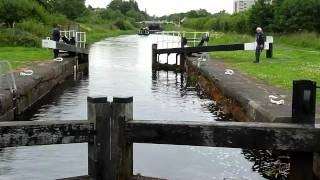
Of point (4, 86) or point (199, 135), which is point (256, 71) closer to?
point (4, 86)

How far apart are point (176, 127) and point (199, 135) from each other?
11.9 inches

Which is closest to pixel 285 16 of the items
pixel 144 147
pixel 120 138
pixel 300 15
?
pixel 300 15

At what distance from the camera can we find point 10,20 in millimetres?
43062

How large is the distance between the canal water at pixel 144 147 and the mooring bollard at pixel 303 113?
1510 mm

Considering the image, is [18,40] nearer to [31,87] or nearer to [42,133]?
[31,87]

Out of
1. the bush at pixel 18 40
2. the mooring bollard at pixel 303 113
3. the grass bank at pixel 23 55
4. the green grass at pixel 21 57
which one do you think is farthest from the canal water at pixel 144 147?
the bush at pixel 18 40

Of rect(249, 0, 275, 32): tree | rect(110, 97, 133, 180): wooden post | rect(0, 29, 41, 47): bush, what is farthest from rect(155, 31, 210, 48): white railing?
rect(110, 97, 133, 180): wooden post

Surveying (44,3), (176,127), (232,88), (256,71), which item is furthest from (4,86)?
(44,3)

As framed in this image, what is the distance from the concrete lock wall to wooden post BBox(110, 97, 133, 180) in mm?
5153

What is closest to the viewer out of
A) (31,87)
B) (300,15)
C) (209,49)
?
(31,87)

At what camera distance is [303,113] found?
23.4 ft

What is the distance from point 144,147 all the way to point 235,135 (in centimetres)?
357

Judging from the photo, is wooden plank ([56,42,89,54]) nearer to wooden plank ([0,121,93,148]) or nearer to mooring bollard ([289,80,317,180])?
wooden plank ([0,121,93,148])

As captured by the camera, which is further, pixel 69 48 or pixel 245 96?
pixel 69 48
